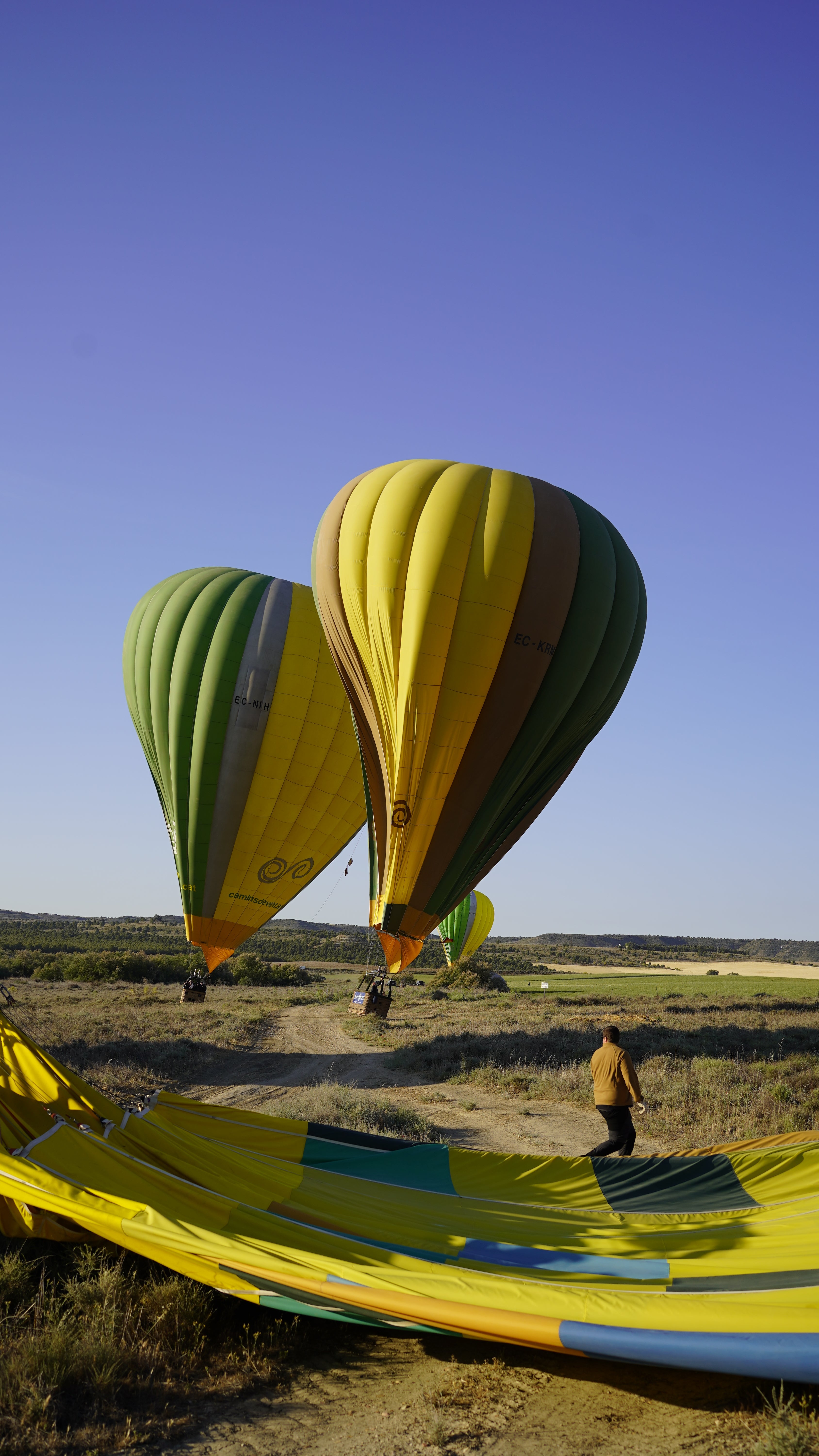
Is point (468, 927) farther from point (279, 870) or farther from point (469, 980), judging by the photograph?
point (279, 870)

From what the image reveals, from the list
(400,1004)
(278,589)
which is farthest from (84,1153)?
(400,1004)

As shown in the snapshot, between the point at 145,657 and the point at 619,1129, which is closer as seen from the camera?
the point at 619,1129

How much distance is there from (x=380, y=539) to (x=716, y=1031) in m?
15.0

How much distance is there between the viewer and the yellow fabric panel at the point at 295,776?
66.8ft

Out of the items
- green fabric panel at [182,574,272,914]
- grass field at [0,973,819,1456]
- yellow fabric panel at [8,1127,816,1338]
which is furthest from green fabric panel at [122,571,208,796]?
yellow fabric panel at [8,1127,816,1338]

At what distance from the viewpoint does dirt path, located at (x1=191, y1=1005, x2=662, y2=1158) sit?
12109mm

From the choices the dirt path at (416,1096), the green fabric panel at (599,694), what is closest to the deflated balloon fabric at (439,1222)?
the dirt path at (416,1096)

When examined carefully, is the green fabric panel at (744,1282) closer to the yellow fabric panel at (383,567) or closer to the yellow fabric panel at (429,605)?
the yellow fabric panel at (429,605)

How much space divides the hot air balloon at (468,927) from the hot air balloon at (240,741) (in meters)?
26.2

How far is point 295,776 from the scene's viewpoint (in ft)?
67.7

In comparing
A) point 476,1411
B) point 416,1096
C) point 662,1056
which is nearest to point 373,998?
point 416,1096

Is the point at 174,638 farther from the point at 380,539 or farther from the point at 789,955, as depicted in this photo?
the point at 789,955

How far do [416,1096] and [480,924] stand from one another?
40.8 m

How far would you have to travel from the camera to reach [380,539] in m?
15.2
